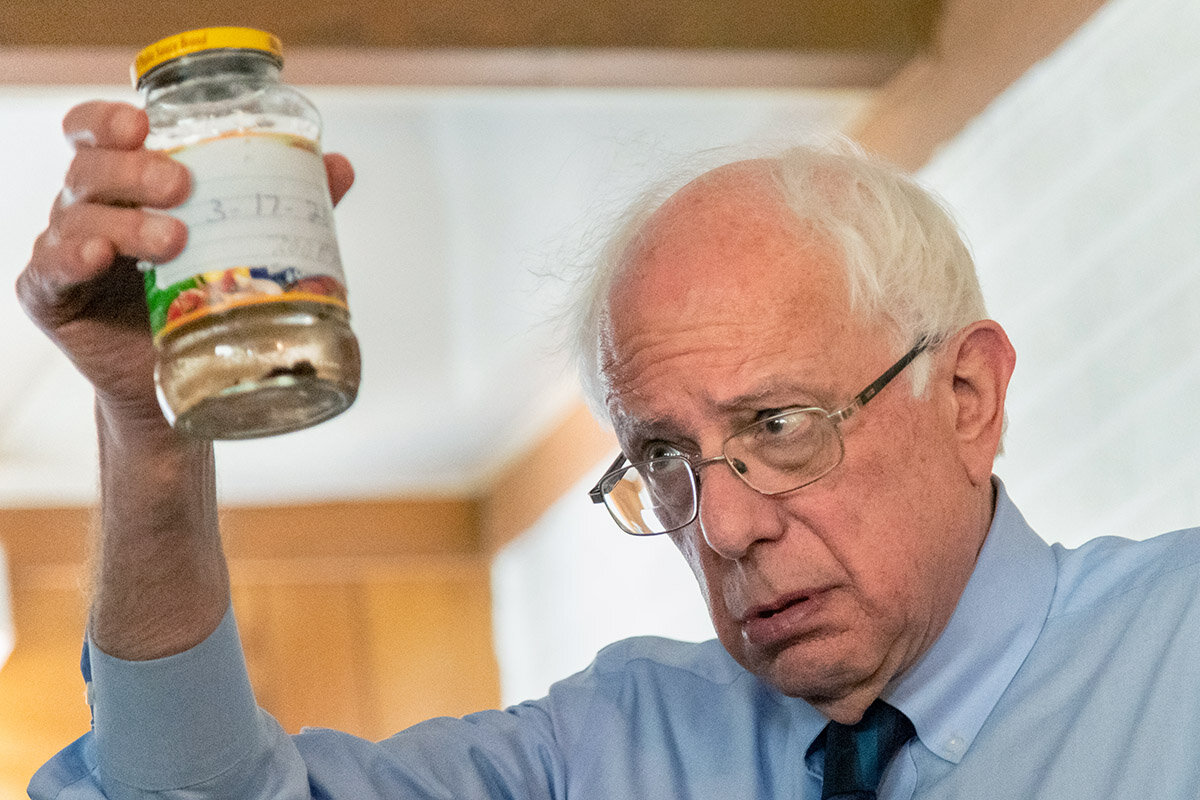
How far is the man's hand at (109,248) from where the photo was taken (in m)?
0.84

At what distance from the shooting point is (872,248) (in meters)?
1.32

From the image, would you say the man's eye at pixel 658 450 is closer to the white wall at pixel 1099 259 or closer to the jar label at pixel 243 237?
the jar label at pixel 243 237

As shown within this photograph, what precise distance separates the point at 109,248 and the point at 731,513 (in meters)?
0.60

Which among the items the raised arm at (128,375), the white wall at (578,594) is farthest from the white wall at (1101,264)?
the raised arm at (128,375)

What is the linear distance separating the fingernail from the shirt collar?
2.64ft

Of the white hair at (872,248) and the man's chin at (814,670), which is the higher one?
the white hair at (872,248)

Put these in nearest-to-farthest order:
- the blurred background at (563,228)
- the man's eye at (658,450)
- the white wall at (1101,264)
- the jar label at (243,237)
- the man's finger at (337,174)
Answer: the jar label at (243,237)
the man's finger at (337,174)
the man's eye at (658,450)
the white wall at (1101,264)
the blurred background at (563,228)

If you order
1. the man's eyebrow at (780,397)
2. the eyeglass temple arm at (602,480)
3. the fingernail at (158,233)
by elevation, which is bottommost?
the fingernail at (158,233)

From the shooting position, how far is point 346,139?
3285mm

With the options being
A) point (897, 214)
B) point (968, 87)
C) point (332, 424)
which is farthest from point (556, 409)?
point (897, 214)

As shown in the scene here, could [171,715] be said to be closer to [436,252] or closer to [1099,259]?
[1099,259]

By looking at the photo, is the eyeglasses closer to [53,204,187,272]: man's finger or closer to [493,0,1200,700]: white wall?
[53,204,187,272]: man's finger

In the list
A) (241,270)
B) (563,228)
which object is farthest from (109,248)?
(563,228)

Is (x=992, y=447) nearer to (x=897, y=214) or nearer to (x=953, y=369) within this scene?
(x=953, y=369)
